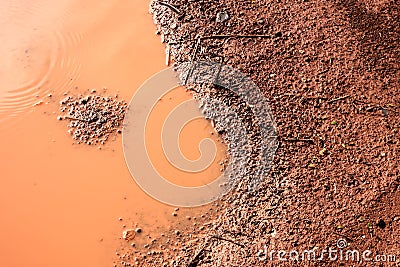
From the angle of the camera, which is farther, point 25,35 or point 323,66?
point 25,35

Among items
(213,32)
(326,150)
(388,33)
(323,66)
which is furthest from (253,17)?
(326,150)

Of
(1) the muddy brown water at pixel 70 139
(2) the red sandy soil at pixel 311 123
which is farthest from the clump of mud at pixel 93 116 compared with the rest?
(2) the red sandy soil at pixel 311 123

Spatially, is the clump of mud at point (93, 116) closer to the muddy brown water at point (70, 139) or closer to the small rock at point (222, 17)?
the muddy brown water at point (70, 139)

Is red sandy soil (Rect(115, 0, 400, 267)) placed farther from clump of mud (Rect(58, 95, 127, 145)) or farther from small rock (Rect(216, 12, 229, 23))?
clump of mud (Rect(58, 95, 127, 145))

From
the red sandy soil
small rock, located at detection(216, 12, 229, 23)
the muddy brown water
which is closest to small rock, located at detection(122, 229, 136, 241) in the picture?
the muddy brown water

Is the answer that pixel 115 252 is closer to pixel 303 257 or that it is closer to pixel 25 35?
pixel 303 257

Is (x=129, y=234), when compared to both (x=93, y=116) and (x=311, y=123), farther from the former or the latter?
(x=311, y=123)
